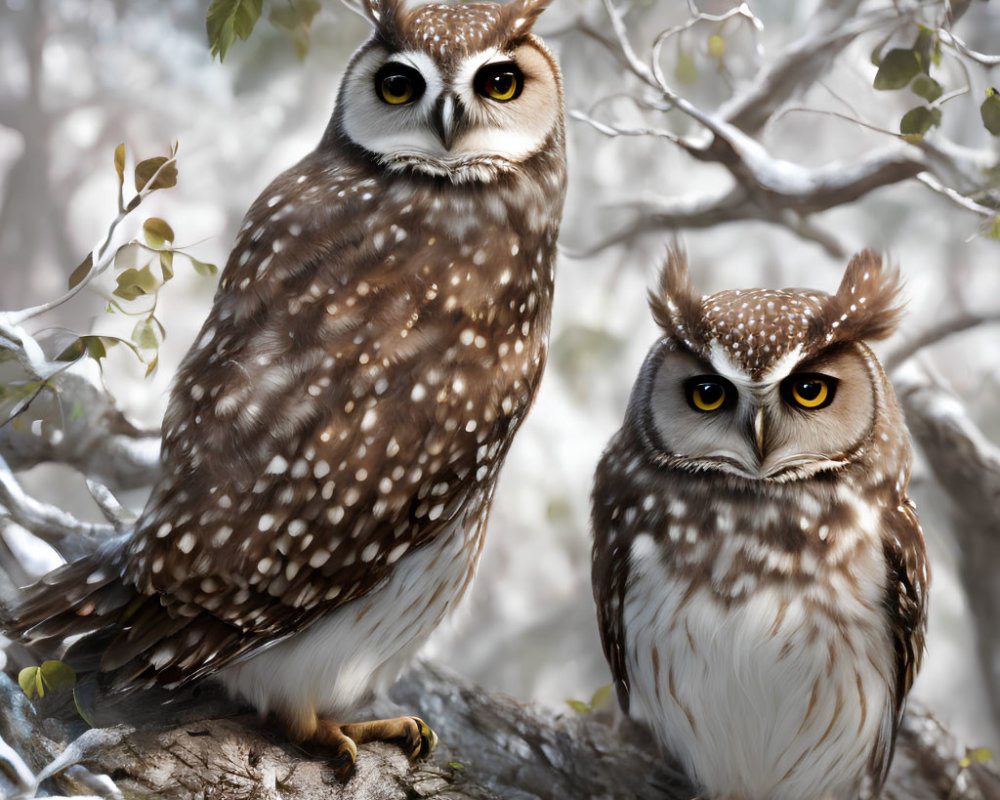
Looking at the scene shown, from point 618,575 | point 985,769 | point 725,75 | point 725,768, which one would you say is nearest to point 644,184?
point 725,75

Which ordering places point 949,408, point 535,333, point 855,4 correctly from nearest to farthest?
1. point 535,333
2. point 855,4
3. point 949,408

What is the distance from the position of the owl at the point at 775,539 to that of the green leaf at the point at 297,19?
1.98ft

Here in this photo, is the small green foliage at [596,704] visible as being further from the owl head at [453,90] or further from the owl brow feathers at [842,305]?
the owl head at [453,90]

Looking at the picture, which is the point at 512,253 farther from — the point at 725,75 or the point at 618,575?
the point at 725,75

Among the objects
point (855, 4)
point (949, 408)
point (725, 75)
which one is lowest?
point (949, 408)

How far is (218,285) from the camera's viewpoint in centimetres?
106

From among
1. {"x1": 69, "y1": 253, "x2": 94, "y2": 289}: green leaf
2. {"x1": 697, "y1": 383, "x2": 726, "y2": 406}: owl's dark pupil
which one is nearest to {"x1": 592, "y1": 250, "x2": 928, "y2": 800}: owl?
{"x1": 697, "y1": 383, "x2": 726, "y2": 406}: owl's dark pupil

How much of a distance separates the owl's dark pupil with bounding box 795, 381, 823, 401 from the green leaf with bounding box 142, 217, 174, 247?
700mm

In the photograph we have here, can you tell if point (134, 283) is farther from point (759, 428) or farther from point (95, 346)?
point (759, 428)

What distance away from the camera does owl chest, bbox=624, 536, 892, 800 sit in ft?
3.11

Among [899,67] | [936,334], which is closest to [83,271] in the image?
[899,67]

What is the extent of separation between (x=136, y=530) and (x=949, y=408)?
1.19 metres

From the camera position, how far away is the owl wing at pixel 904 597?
38.4 inches

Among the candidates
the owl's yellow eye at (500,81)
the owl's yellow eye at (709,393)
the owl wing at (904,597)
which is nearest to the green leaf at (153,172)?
the owl's yellow eye at (500,81)
